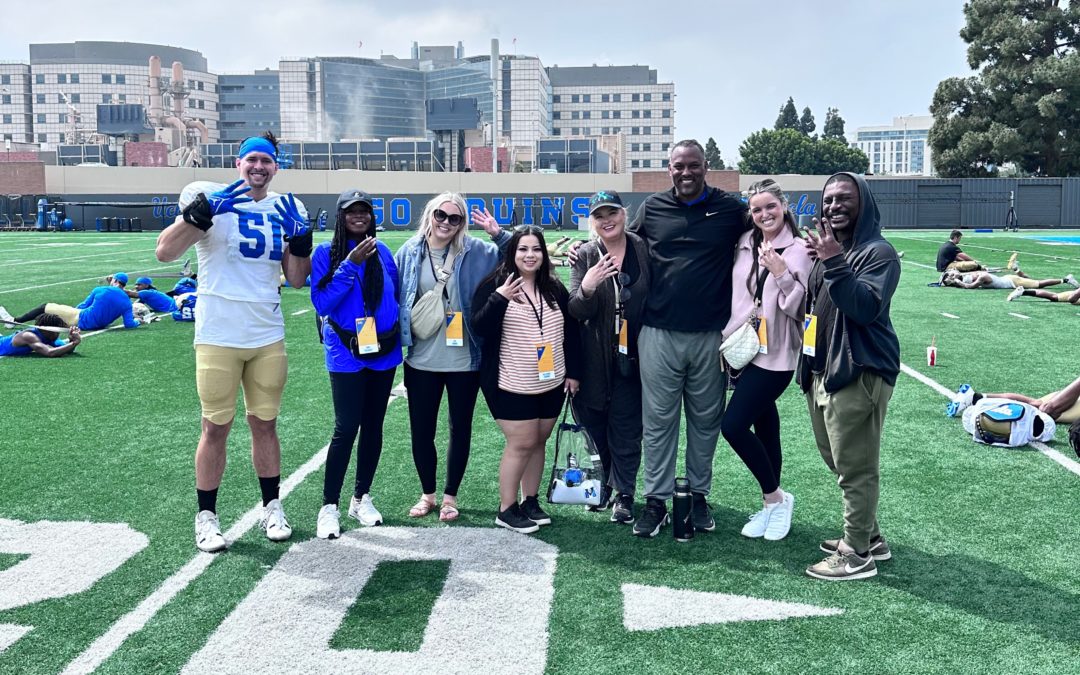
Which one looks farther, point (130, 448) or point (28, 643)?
point (130, 448)

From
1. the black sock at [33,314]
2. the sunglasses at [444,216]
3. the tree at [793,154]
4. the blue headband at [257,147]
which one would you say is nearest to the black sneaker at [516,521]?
the sunglasses at [444,216]

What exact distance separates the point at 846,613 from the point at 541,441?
1776mm

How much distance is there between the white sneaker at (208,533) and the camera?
4.72m

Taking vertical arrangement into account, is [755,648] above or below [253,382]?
below

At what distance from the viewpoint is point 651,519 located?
497cm

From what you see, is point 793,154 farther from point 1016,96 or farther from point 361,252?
point 361,252

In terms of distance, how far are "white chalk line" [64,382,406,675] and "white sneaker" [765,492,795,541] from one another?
9.07ft

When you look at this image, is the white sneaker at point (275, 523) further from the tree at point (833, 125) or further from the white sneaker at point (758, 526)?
the tree at point (833, 125)

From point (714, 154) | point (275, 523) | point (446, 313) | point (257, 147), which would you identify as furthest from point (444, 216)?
point (714, 154)

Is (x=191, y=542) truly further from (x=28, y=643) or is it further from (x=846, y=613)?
(x=846, y=613)

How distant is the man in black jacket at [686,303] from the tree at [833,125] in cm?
14108

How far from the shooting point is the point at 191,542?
16.0 ft

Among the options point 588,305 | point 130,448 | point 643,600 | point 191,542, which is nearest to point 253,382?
point 191,542

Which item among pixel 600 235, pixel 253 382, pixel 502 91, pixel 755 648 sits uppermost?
pixel 502 91
